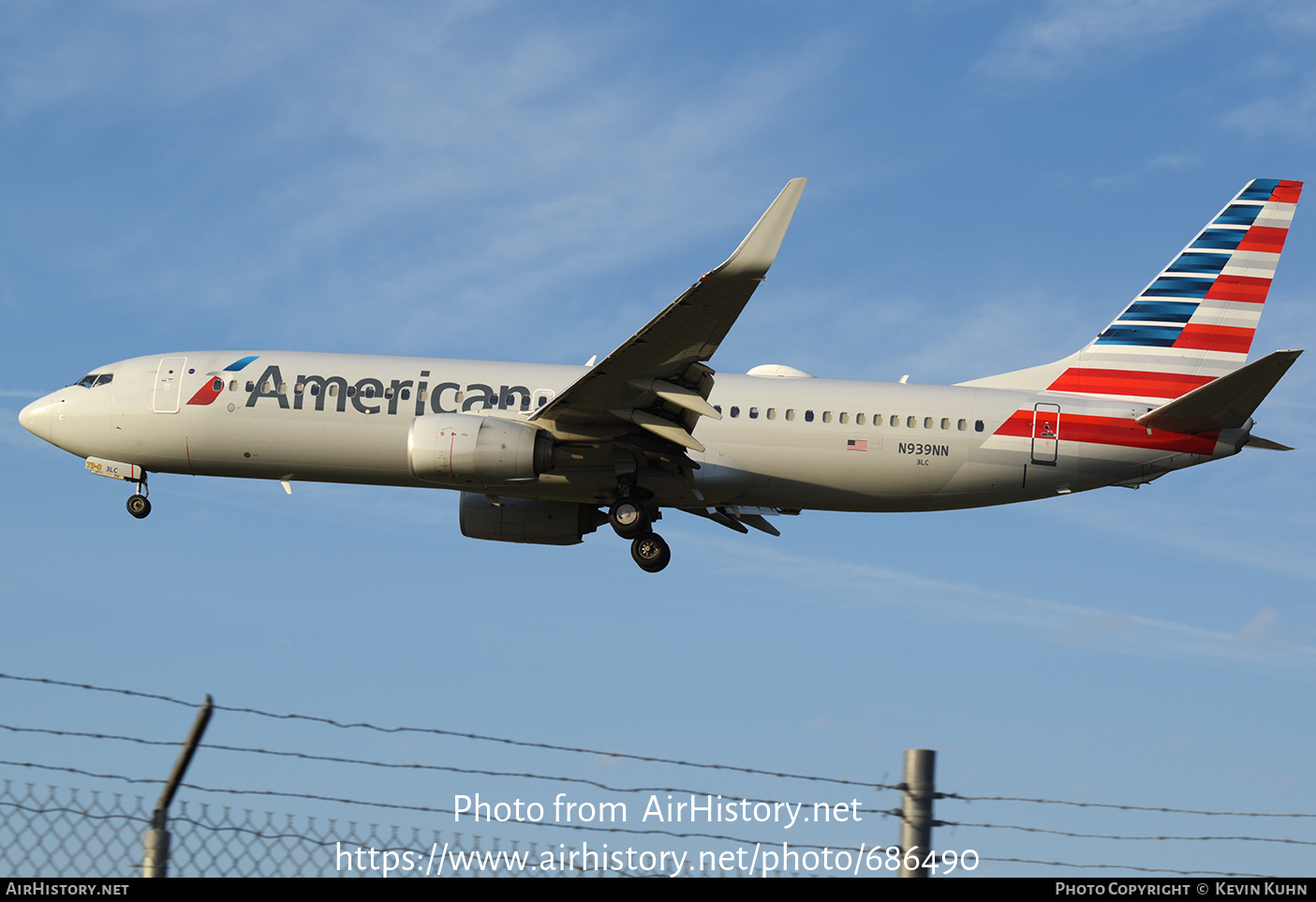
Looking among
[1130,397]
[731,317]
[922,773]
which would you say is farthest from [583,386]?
[922,773]

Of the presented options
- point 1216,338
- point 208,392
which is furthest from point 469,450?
point 1216,338

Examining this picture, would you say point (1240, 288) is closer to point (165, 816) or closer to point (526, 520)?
point (526, 520)

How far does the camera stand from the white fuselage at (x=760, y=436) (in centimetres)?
2773

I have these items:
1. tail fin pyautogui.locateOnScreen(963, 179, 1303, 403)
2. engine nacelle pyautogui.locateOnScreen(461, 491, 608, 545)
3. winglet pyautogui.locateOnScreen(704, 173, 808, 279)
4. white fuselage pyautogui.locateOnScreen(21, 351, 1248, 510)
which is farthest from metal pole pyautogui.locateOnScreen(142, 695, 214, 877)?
tail fin pyautogui.locateOnScreen(963, 179, 1303, 403)

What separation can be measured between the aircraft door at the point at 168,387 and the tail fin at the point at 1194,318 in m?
18.8

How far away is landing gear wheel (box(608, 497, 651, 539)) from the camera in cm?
2758

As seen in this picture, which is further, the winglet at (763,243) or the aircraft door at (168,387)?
the aircraft door at (168,387)

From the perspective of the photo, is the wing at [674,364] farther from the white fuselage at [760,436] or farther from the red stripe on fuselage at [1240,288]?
the red stripe on fuselage at [1240,288]

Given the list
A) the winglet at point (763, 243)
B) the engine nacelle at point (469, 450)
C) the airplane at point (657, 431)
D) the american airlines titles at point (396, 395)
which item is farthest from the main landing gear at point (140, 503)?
the winglet at point (763, 243)

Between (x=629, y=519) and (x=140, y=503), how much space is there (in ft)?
40.0

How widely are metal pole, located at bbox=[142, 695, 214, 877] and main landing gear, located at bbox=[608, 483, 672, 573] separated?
788 inches

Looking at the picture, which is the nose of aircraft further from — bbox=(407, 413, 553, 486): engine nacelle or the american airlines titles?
bbox=(407, 413, 553, 486): engine nacelle

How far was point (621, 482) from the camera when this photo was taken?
27.6 m

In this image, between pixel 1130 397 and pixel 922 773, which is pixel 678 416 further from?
pixel 922 773
